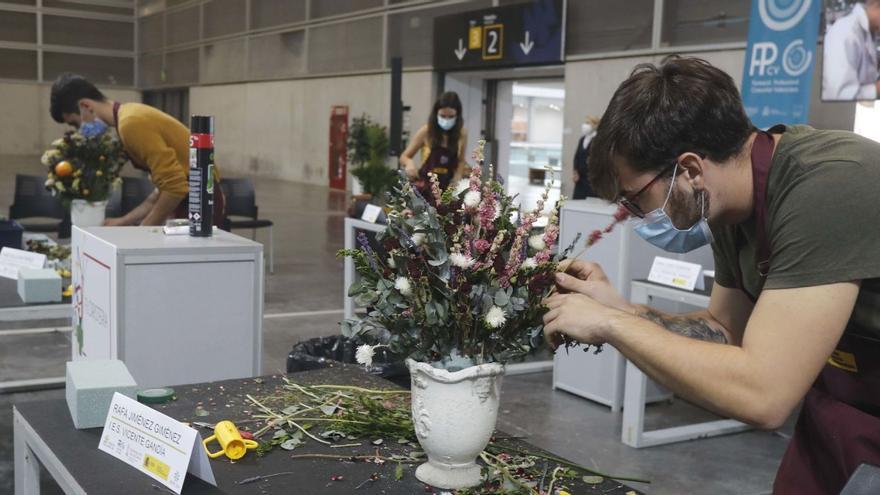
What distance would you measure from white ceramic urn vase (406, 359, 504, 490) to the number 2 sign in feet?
31.5

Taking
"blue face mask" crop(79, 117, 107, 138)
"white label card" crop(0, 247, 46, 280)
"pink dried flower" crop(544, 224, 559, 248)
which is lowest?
"white label card" crop(0, 247, 46, 280)

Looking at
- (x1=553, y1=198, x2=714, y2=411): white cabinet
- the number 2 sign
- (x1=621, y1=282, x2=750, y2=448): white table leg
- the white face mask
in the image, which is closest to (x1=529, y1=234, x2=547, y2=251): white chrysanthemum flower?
(x1=621, y1=282, x2=750, y2=448): white table leg

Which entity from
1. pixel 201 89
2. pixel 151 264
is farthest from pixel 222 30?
pixel 151 264

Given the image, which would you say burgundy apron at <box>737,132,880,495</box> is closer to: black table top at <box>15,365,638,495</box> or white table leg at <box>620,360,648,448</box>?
black table top at <box>15,365,638,495</box>

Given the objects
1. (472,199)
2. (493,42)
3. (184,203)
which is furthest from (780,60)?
(493,42)

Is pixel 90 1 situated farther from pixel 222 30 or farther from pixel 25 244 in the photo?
pixel 25 244

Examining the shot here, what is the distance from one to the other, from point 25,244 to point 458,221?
11.8 feet

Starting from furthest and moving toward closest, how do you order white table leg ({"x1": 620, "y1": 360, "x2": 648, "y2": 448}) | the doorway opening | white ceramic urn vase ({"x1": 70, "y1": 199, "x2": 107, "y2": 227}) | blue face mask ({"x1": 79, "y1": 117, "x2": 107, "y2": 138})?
1. the doorway opening
2. white ceramic urn vase ({"x1": 70, "y1": 199, "x2": 107, "y2": 227})
3. blue face mask ({"x1": 79, "y1": 117, "x2": 107, "y2": 138})
4. white table leg ({"x1": 620, "y1": 360, "x2": 648, "y2": 448})

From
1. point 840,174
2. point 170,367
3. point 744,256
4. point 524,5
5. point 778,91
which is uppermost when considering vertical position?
point 524,5

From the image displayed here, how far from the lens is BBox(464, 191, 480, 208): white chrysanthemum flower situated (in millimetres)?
1177

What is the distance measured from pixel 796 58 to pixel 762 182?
15.3ft

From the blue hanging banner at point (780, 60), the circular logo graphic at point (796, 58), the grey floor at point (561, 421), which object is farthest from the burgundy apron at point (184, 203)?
the circular logo graphic at point (796, 58)

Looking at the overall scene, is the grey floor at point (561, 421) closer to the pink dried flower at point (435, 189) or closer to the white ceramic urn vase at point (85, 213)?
the white ceramic urn vase at point (85, 213)

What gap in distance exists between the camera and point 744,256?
1386 mm
